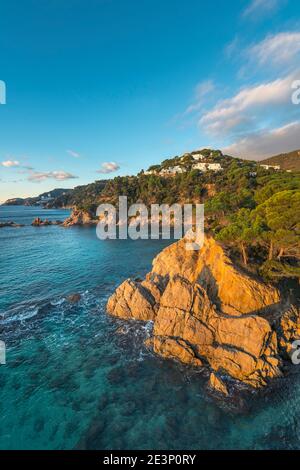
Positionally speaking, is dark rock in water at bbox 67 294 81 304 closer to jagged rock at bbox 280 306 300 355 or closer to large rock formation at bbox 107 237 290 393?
large rock formation at bbox 107 237 290 393

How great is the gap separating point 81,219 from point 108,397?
268 ft

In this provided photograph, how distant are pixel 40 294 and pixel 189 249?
16320 mm

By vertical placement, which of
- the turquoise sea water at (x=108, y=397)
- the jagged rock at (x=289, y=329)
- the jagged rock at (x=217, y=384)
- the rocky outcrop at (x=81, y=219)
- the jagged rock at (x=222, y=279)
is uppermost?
the rocky outcrop at (x=81, y=219)

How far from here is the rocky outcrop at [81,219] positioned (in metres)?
87.1

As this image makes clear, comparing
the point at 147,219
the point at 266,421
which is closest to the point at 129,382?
the point at 266,421

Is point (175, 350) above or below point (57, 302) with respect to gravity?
below

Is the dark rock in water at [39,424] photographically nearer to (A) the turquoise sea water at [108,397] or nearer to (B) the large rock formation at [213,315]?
(A) the turquoise sea water at [108,397]

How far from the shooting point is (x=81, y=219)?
294 feet

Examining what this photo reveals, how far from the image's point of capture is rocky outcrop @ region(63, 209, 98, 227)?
87.1 meters

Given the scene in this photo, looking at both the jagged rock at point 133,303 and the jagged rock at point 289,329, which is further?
the jagged rock at point 133,303

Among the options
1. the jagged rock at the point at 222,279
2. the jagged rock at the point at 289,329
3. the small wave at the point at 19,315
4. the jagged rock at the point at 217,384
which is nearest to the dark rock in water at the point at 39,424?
the jagged rock at the point at 217,384

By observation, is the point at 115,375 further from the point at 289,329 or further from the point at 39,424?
the point at 289,329

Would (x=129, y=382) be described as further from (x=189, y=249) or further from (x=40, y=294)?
(x=40, y=294)

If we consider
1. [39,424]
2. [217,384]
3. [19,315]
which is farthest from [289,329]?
[19,315]
